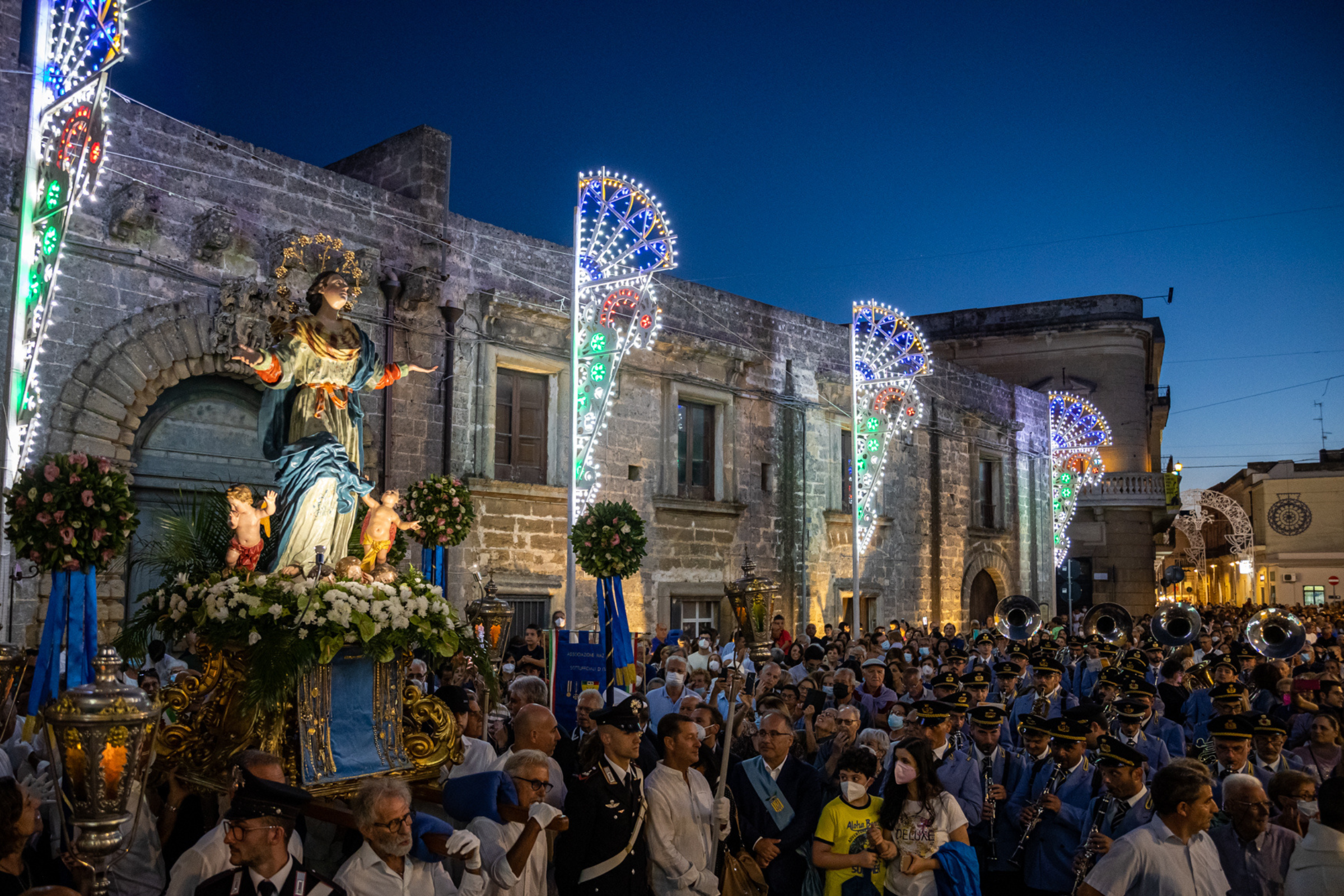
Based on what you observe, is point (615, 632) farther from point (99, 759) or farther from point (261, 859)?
point (99, 759)

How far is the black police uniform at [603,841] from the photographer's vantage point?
5148 mm

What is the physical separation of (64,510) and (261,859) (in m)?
3.83

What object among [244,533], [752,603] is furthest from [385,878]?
[752,603]

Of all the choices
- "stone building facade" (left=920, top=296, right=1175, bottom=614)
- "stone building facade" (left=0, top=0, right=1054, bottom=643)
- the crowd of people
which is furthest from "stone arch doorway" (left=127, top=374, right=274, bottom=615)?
"stone building facade" (left=920, top=296, right=1175, bottom=614)

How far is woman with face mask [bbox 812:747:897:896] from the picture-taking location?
208 inches

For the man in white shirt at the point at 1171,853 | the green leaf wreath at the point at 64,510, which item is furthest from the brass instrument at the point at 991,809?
the green leaf wreath at the point at 64,510

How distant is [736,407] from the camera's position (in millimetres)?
20266

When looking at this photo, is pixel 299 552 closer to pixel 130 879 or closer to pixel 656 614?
pixel 130 879

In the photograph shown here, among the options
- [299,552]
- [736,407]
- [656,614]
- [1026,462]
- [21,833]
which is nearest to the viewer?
[21,833]

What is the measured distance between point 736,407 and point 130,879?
1605 cm

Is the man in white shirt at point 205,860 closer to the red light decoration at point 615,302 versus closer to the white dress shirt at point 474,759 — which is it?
the white dress shirt at point 474,759

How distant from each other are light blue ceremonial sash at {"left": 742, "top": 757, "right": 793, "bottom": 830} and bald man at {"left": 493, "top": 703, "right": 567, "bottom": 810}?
104 cm

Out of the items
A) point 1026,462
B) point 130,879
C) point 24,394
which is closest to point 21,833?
point 130,879

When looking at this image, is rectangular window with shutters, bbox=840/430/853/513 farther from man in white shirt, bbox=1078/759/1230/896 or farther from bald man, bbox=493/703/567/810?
man in white shirt, bbox=1078/759/1230/896
